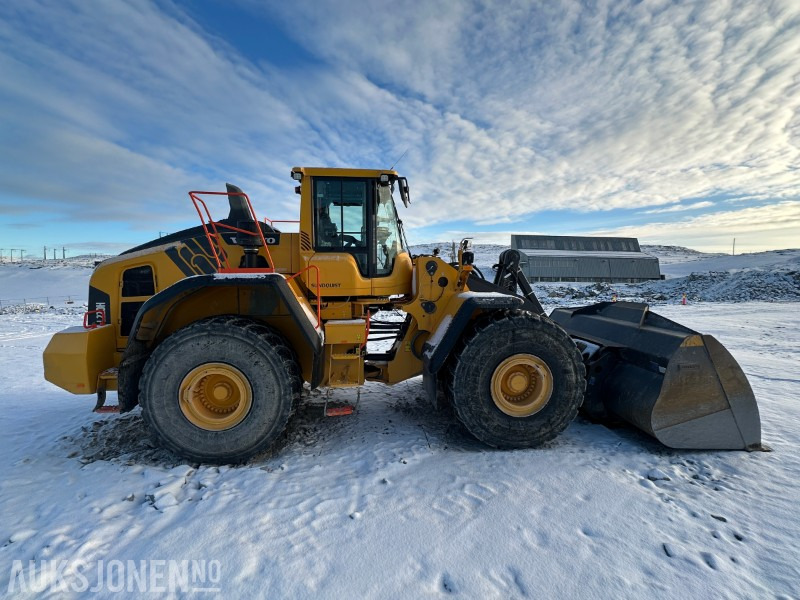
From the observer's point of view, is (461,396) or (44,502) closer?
(44,502)

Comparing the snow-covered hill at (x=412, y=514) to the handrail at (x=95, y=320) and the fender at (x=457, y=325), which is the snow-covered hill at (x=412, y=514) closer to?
the fender at (x=457, y=325)

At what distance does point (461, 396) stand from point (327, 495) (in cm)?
137

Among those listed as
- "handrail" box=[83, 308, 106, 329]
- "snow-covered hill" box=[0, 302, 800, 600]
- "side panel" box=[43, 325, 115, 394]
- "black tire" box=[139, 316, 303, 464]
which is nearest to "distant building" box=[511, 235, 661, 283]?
"snow-covered hill" box=[0, 302, 800, 600]

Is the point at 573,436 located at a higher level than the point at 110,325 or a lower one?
lower

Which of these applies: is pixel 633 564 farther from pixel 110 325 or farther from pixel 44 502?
pixel 110 325

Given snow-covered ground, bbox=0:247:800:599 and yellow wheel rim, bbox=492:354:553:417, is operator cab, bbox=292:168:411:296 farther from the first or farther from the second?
snow-covered ground, bbox=0:247:800:599

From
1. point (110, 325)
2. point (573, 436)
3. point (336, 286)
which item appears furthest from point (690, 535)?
point (110, 325)

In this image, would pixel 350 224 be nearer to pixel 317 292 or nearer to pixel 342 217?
pixel 342 217

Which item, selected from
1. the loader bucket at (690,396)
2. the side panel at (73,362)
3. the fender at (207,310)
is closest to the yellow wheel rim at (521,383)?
the loader bucket at (690,396)

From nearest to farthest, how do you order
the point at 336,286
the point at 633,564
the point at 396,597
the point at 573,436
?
the point at 396,597
the point at 633,564
the point at 573,436
the point at 336,286

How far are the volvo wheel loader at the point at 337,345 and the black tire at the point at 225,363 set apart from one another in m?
0.01

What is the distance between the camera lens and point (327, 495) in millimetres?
2686

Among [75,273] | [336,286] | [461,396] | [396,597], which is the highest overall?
[75,273]

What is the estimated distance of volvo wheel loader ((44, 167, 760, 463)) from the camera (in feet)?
10.4
